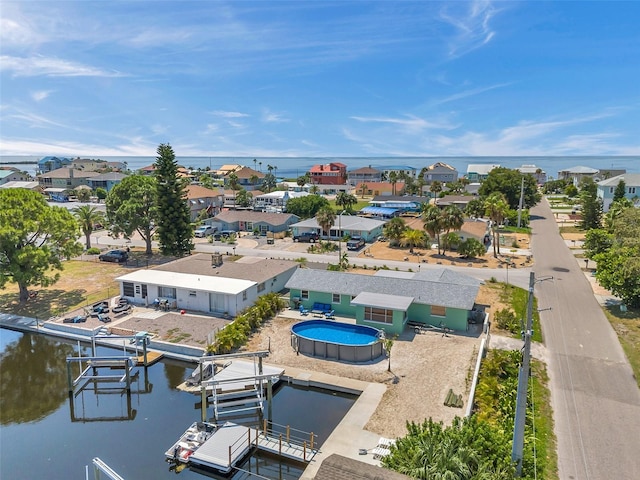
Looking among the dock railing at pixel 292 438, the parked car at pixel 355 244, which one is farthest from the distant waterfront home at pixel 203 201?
the dock railing at pixel 292 438

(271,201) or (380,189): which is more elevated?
(380,189)

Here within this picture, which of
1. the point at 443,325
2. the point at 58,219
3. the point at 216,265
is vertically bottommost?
the point at 443,325

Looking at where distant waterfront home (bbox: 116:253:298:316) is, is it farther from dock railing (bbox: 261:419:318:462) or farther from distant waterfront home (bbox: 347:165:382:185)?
distant waterfront home (bbox: 347:165:382:185)

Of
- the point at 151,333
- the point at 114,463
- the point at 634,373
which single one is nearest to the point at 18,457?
the point at 114,463

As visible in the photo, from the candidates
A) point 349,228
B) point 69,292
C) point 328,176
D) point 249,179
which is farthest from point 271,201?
point 69,292

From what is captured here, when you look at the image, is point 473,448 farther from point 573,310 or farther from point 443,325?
point 573,310

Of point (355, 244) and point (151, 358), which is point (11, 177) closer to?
point (355, 244)

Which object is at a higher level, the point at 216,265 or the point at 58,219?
the point at 58,219
